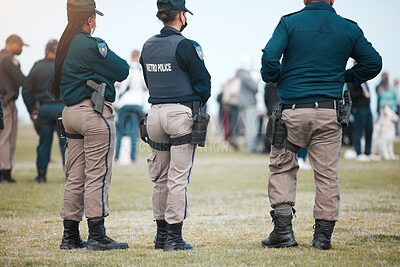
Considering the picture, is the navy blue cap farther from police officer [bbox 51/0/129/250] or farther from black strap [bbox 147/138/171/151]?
black strap [bbox 147/138/171/151]

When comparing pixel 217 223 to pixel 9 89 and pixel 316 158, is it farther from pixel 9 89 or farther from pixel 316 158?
pixel 9 89

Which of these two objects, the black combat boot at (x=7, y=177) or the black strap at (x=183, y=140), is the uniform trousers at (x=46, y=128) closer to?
the black combat boot at (x=7, y=177)

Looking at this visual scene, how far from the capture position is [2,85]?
9805mm

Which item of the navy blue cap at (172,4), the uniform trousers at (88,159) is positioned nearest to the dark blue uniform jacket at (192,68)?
the navy blue cap at (172,4)

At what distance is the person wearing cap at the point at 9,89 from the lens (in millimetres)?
9773

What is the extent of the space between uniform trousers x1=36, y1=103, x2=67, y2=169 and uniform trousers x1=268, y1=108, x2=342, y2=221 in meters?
5.71

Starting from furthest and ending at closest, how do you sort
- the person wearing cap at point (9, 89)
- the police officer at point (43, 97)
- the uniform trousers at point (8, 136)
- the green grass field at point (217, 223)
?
the uniform trousers at point (8, 136) → the person wearing cap at point (9, 89) → the police officer at point (43, 97) → the green grass field at point (217, 223)

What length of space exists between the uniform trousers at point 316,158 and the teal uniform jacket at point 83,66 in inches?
62.7

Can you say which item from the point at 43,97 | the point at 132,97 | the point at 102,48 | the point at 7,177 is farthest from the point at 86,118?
the point at 132,97

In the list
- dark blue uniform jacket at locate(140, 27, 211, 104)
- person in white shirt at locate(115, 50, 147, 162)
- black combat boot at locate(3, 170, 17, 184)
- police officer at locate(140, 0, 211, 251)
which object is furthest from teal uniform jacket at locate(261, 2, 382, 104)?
person in white shirt at locate(115, 50, 147, 162)

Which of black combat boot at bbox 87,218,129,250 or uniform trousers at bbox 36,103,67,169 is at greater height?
uniform trousers at bbox 36,103,67,169

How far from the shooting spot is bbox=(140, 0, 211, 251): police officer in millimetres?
4555

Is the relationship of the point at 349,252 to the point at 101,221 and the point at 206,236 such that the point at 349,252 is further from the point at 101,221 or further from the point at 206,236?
the point at 101,221

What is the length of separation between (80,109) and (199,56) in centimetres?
112
